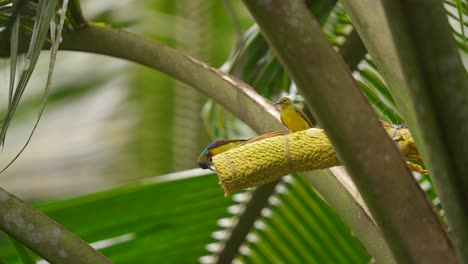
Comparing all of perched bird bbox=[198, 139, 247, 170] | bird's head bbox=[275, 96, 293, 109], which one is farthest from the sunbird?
bird's head bbox=[275, 96, 293, 109]

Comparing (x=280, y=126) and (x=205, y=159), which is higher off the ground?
(x=280, y=126)

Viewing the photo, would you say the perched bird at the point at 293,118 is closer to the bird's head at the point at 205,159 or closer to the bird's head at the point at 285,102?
the bird's head at the point at 285,102

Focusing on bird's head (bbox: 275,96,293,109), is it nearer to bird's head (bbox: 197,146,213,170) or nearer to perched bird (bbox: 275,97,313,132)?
perched bird (bbox: 275,97,313,132)

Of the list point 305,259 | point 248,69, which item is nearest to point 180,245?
point 305,259

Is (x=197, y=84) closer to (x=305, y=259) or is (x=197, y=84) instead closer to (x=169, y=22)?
(x=305, y=259)

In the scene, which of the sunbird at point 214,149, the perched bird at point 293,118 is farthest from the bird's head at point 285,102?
the sunbird at point 214,149

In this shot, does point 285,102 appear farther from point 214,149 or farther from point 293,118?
point 214,149

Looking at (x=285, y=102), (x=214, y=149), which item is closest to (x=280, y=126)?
(x=285, y=102)
